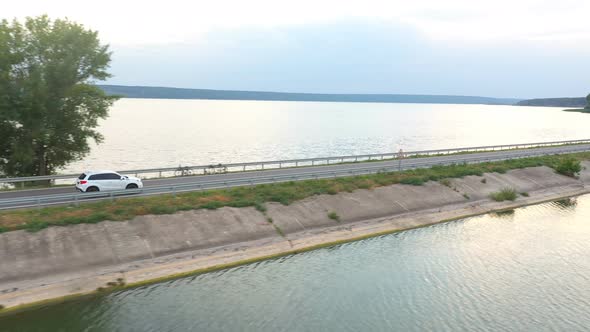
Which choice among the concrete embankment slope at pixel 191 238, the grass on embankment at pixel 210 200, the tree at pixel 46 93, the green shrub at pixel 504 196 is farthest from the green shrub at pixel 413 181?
the tree at pixel 46 93

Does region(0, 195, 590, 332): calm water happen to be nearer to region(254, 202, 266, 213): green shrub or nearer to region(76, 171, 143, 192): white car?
region(254, 202, 266, 213): green shrub

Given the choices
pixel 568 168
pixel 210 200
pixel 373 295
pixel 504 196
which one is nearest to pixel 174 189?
pixel 210 200

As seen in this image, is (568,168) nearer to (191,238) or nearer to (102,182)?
(191,238)

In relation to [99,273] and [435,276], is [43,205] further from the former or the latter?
[435,276]

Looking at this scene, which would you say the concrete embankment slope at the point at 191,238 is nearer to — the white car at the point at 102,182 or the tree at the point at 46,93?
the white car at the point at 102,182

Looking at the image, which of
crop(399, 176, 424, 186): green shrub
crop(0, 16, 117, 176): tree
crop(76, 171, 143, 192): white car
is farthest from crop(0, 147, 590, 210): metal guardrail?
crop(0, 16, 117, 176): tree
